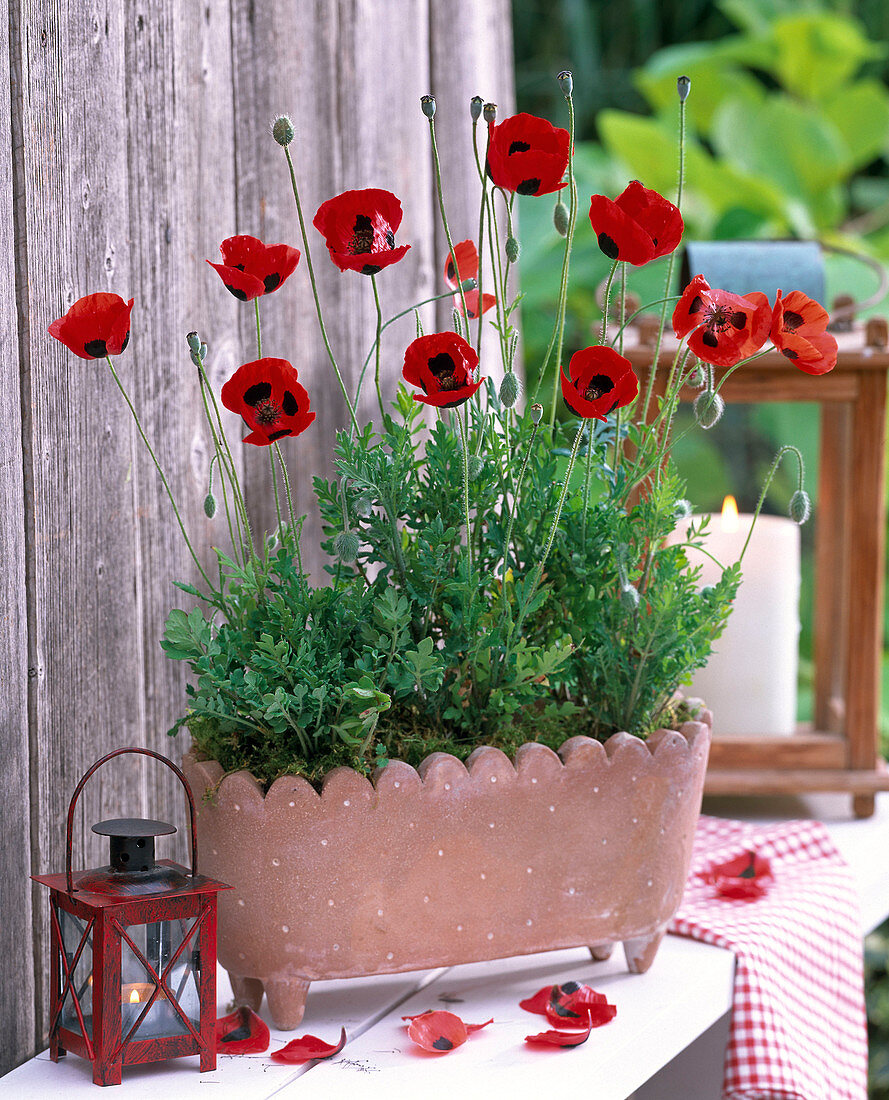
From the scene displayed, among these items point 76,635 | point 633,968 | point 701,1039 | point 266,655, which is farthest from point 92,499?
point 701,1039

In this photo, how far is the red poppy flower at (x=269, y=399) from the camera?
0.63 metres

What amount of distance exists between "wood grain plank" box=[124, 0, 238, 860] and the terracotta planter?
16 cm

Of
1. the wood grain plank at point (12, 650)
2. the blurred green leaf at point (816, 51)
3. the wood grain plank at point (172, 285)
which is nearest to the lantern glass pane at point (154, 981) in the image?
the wood grain plank at point (12, 650)

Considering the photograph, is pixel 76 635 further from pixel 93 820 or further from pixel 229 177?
pixel 229 177

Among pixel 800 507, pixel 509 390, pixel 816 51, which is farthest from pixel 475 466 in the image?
pixel 816 51

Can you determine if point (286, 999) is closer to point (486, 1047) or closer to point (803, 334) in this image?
point (486, 1047)

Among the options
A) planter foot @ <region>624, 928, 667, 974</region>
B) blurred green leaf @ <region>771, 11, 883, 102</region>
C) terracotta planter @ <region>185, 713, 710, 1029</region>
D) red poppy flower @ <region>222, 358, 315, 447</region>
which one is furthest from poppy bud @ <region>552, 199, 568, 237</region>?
blurred green leaf @ <region>771, 11, 883, 102</region>

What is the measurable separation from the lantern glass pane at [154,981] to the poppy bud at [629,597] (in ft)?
0.99

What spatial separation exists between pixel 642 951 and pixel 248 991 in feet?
0.83

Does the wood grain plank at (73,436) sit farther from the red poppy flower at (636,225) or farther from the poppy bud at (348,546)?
the red poppy flower at (636,225)

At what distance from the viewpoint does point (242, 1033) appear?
2.25ft

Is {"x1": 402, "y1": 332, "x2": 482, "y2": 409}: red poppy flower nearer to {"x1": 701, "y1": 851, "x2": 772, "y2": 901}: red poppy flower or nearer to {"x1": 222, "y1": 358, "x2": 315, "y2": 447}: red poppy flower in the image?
{"x1": 222, "y1": 358, "x2": 315, "y2": 447}: red poppy flower

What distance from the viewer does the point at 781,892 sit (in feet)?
3.03

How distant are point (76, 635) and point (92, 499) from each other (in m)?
0.09
